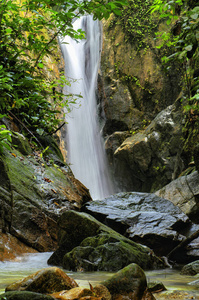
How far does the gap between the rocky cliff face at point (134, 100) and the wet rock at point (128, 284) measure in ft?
31.9

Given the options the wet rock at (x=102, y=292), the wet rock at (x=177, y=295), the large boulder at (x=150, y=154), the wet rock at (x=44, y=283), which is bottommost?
the wet rock at (x=177, y=295)

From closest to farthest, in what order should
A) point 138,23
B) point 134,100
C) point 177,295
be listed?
1. point 177,295
2. point 134,100
3. point 138,23

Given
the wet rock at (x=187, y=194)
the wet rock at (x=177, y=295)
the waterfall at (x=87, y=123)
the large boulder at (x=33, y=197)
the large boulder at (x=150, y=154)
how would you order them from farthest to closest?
the waterfall at (x=87, y=123) → the large boulder at (x=150, y=154) → the wet rock at (x=187, y=194) → the large boulder at (x=33, y=197) → the wet rock at (x=177, y=295)

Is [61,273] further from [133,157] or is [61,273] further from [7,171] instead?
[133,157]

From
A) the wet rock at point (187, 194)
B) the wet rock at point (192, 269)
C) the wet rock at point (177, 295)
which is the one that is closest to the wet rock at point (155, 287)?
the wet rock at point (177, 295)

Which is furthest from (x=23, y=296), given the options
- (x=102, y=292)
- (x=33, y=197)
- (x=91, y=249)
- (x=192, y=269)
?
(x=33, y=197)

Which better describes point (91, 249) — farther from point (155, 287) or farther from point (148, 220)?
point (148, 220)

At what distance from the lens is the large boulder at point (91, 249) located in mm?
3570

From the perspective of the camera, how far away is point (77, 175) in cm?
1370

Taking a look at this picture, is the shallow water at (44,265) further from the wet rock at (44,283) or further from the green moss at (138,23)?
the green moss at (138,23)

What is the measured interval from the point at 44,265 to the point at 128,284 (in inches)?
77.9

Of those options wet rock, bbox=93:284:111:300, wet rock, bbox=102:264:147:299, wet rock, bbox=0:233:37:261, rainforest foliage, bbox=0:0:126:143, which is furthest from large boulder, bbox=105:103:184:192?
wet rock, bbox=93:284:111:300

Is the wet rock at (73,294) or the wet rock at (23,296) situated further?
the wet rock at (73,294)

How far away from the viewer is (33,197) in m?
4.81
